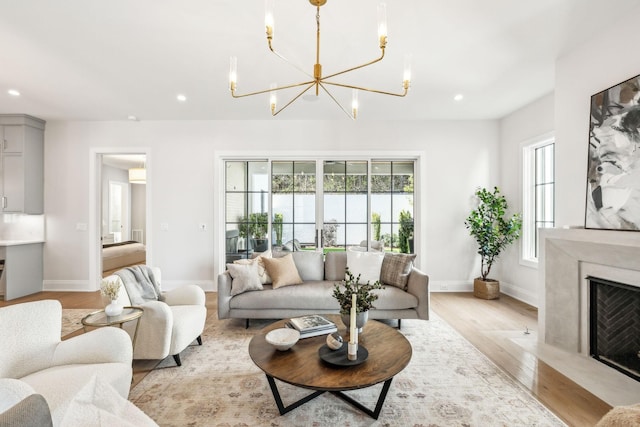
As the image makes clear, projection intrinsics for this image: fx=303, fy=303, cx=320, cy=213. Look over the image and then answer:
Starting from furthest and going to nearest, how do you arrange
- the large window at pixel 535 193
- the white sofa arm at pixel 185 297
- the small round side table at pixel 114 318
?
the large window at pixel 535 193 → the white sofa arm at pixel 185 297 → the small round side table at pixel 114 318

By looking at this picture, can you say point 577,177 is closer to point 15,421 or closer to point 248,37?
point 248,37

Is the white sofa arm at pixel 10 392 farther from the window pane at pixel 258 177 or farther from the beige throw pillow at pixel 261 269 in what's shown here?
the window pane at pixel 258 177

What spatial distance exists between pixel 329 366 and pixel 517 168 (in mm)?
4239

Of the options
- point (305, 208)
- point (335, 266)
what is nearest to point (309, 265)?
point (335, 266)

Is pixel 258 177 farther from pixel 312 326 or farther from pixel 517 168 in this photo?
pixel 517 168

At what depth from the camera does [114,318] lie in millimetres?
2254

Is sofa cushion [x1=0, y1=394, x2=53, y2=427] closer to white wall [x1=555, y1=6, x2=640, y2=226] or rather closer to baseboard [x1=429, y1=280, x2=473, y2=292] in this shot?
white wall [x1=555, y1=6, x2=640, y2=226]

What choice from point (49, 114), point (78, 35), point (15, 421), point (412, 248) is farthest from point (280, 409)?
point (49, 114)

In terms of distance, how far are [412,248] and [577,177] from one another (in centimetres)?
258

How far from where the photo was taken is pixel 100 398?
81cm

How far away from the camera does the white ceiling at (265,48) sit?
2266 millimetres

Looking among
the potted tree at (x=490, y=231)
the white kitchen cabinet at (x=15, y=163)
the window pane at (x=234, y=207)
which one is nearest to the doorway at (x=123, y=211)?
the white kitchen cabinet at (x=15, y=163)

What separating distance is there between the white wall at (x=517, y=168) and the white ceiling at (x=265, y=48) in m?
0.27

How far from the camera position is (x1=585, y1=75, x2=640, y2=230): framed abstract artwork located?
227 centimetres
